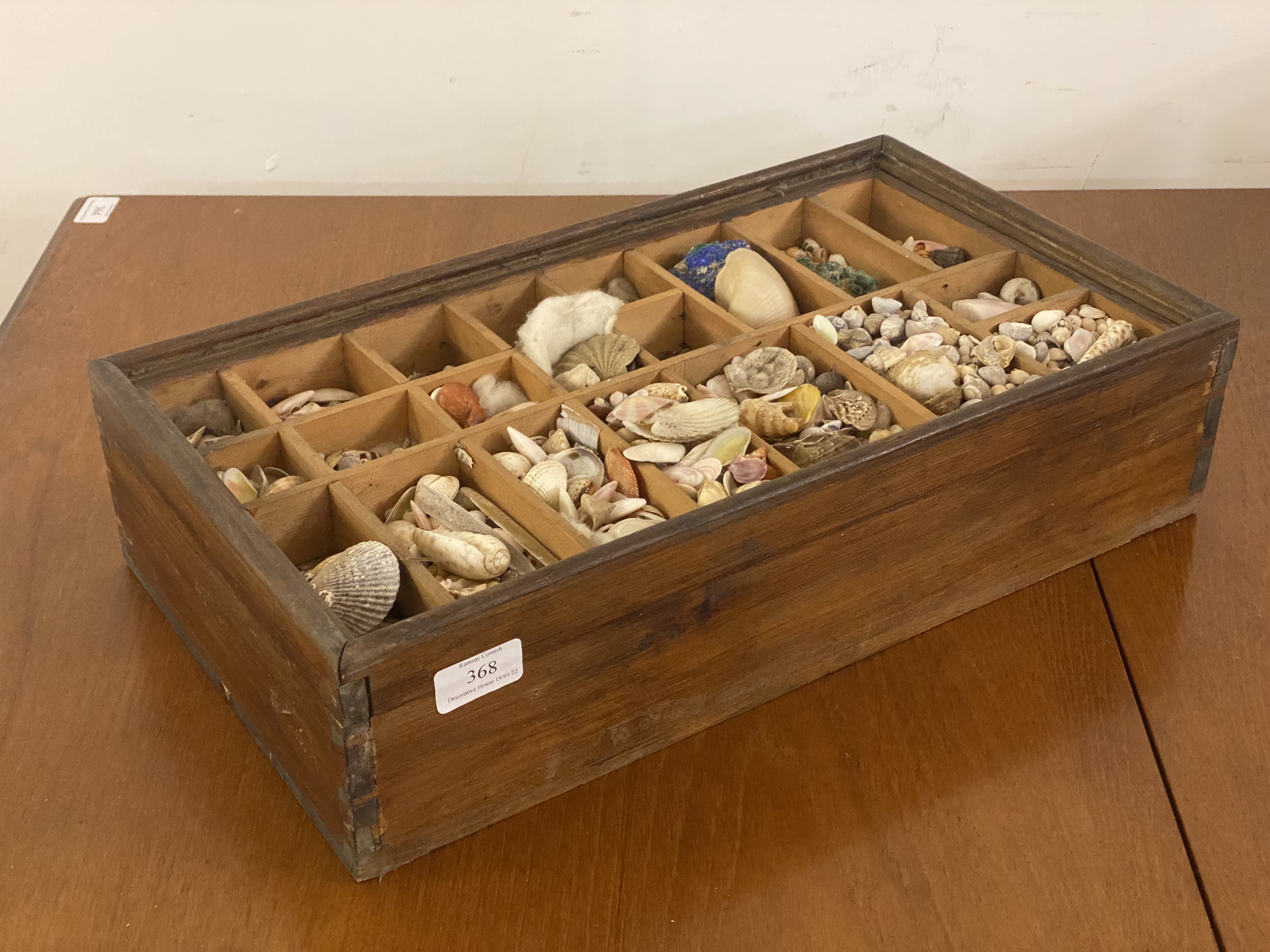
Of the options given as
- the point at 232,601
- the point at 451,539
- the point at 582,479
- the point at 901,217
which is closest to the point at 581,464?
the point at 582,479

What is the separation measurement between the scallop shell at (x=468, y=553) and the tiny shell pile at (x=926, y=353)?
13.0 inches

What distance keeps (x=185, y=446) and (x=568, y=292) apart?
0.36 metres

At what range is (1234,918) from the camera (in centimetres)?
81

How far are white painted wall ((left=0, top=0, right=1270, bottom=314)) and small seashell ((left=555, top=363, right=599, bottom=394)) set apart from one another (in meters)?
0.76

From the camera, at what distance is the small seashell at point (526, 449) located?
0.95 meters

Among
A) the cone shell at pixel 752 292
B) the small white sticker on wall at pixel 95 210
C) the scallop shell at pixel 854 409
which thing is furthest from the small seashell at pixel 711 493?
the small white sticker on wall at pixel 95 210

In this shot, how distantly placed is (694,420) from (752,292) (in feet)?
0.61

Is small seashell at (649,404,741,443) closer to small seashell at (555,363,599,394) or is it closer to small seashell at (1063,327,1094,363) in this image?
small seashell at (555,363,599,394)

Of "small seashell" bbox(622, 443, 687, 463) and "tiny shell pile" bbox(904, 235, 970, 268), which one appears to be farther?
"tiny shell pile" bbox(904, 235, 970, 268)

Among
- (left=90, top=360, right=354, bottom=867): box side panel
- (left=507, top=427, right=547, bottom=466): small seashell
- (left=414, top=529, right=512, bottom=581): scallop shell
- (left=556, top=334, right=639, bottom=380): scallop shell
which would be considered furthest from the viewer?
(left=556, top=334, right=639, bottom=380): scallop shell

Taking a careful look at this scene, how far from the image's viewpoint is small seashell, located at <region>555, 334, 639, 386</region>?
1.06m

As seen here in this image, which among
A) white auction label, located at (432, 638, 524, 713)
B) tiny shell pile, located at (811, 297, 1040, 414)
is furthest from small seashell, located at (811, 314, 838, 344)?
white auction label, located at (432, 638, 524, 713)

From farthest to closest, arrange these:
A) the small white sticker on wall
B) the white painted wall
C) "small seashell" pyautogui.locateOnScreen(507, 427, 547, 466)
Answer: the white painted wall, the small white sticker on wall, "small seashell" pyautogui.locateOnScreen(507, 427, 547, 466)

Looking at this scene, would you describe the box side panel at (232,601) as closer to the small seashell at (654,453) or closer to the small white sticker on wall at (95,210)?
the small seashell at (654,453)
